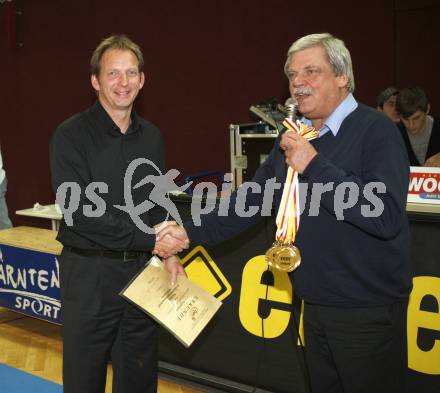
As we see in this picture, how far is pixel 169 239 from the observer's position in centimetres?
228

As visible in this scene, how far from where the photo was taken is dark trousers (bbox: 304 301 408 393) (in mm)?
1646

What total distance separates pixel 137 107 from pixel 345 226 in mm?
4196

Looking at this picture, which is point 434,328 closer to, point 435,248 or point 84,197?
point 435,248

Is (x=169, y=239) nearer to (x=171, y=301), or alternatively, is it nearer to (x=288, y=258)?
(x=171, y=301)

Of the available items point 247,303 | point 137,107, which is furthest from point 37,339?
point 137,107

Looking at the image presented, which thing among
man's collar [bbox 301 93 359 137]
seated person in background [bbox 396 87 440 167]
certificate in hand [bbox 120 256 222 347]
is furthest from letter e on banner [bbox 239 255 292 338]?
seated person in background [bbox 396 87 440 167]

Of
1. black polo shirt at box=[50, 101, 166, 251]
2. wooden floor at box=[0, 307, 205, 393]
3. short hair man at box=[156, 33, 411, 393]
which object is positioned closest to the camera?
short hair man at box=[156, 33, 411, 393]

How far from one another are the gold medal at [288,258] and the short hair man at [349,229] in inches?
0.8

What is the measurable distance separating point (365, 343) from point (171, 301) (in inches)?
34.3

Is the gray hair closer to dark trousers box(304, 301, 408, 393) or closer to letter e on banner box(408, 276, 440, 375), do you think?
dark trousers box(304, 301, 408, 393)

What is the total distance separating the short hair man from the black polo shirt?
71cm

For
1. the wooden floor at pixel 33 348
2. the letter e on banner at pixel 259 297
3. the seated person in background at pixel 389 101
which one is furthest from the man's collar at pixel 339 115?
the seated person in background at pixel 389 101

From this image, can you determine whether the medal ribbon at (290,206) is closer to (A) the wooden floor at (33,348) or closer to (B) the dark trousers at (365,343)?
(B) the dark trousers at (365,343)

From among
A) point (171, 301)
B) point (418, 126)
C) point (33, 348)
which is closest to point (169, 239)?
point (171, 301)
